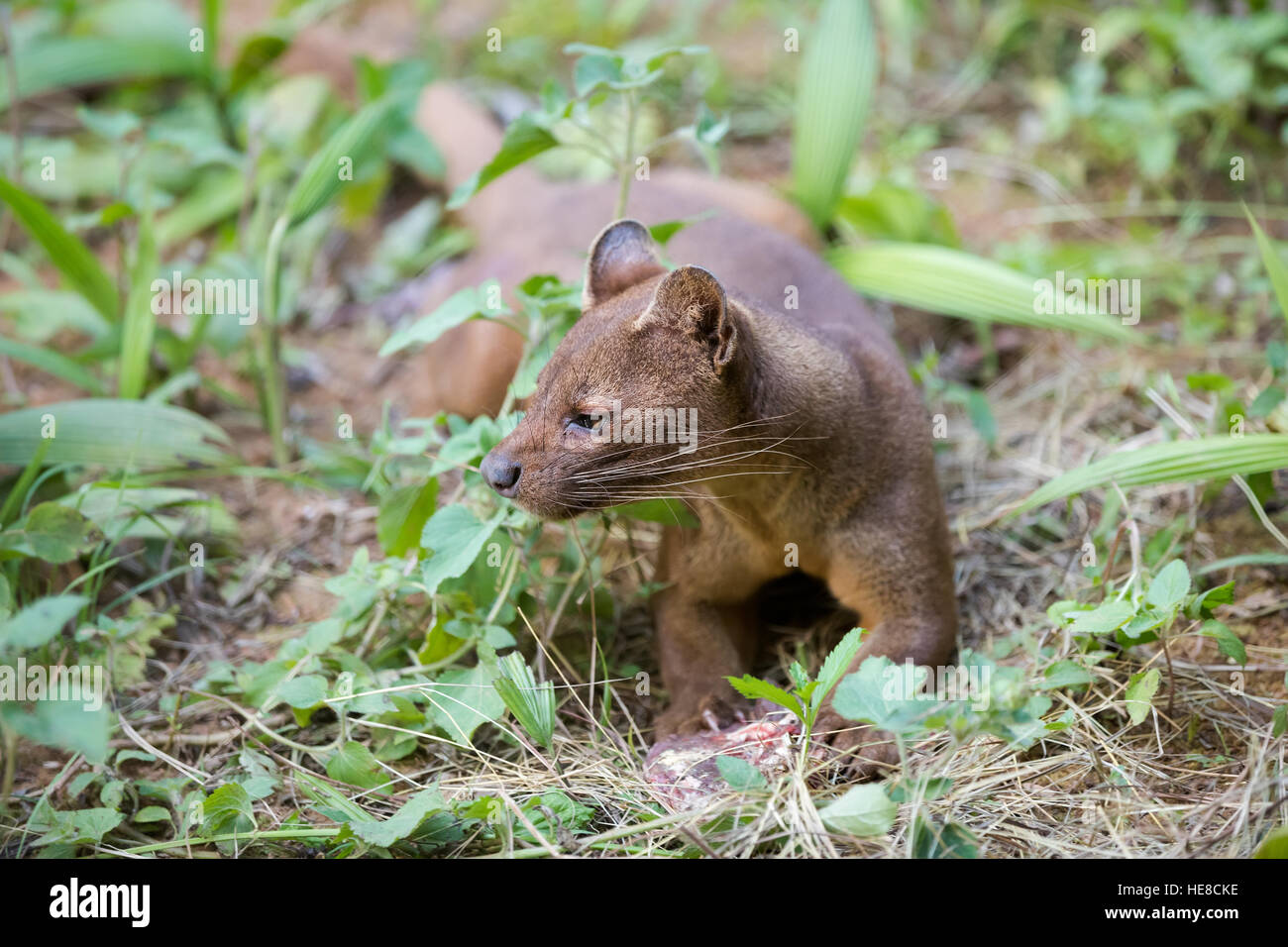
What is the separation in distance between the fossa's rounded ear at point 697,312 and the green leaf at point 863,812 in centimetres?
101

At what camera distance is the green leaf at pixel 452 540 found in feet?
11.1

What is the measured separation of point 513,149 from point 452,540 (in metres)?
1.41

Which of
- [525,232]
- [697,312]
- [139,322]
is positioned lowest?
[697,312]

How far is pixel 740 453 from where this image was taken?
3.50 metres

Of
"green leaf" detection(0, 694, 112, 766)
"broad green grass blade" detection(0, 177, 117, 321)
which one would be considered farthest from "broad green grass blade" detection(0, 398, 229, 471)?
"green leaf" detection(0, 694, 112, 766)

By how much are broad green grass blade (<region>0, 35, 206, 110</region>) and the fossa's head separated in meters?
4.07

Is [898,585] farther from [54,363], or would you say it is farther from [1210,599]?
[54,363]

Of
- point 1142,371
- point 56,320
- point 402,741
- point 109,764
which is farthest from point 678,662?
point 56,320

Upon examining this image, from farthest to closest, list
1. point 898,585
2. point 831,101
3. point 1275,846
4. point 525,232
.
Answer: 1. point 831,101
2. point 525,232
3. point 898,585
4. point 1275,846

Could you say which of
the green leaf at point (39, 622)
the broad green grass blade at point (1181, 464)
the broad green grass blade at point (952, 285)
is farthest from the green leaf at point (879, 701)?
the broad green grass blade at point (952, 285)

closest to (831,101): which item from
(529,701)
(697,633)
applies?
(697,633)

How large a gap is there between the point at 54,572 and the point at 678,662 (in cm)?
225

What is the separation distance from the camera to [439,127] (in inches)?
260
